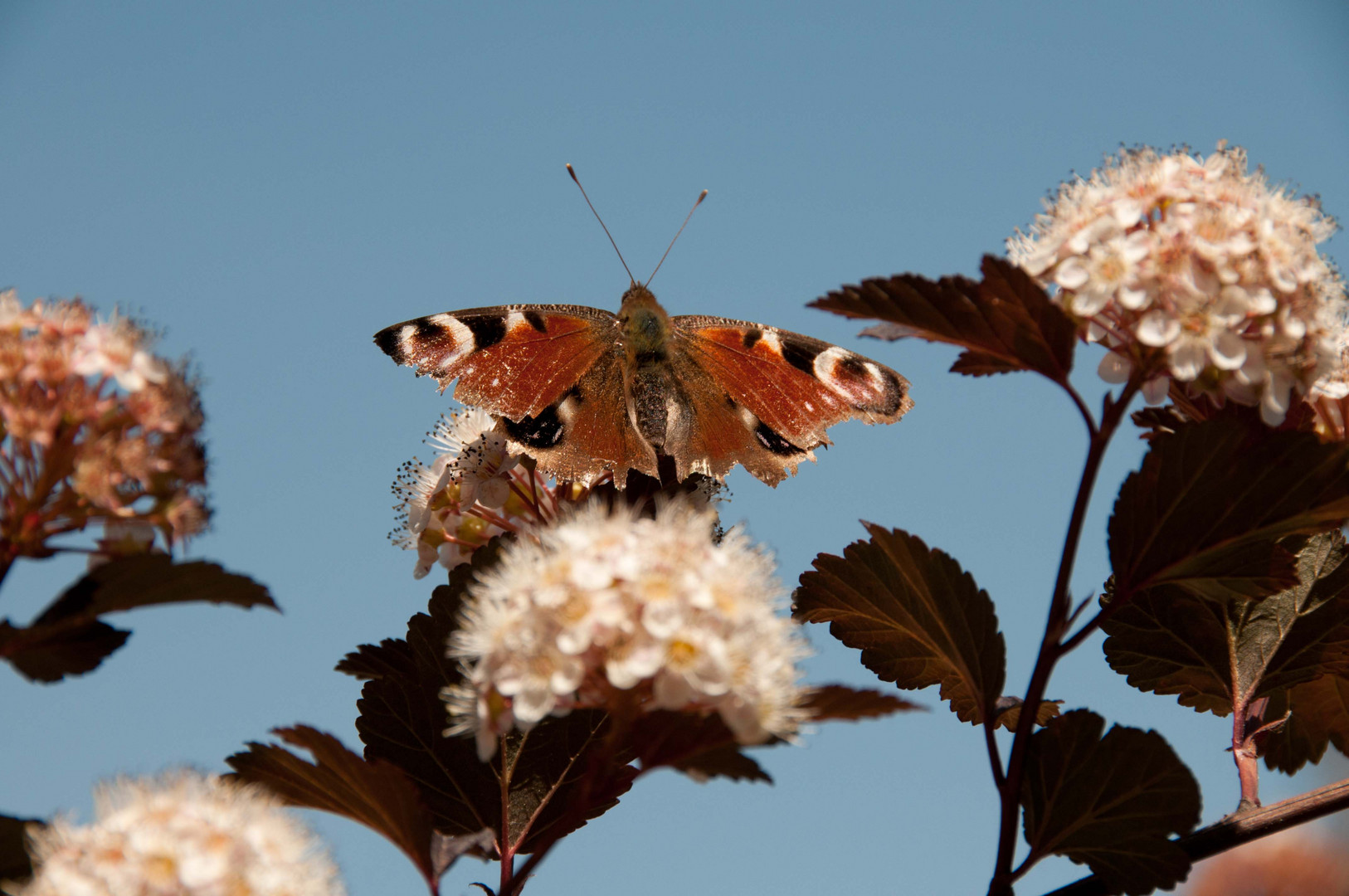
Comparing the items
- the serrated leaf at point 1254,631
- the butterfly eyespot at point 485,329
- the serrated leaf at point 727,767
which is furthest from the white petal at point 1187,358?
the butterfly eyespot at point 485,329

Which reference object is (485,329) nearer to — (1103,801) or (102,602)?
(102,602)

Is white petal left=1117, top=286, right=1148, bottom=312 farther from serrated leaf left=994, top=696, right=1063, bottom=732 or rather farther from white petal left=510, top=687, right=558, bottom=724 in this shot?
white petal left=510, top=687, right=558, bottom=724

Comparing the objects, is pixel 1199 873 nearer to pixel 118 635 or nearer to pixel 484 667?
pixel 484 667

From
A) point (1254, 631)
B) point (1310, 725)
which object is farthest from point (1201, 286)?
point (1310, 725)

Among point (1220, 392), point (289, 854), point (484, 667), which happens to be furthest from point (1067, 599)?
point (289, 854)

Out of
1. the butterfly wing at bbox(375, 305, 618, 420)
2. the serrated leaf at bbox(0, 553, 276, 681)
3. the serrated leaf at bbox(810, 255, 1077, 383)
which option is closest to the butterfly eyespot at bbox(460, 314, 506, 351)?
the butterfly wing at bbox(375, 305, 618, 420)
